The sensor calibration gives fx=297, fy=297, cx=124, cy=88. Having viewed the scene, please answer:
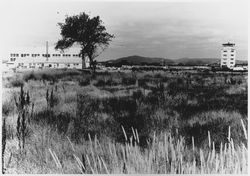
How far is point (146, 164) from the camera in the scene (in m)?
3.83

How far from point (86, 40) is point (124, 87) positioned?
1.17 m

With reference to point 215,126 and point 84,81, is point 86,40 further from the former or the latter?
point 215,126

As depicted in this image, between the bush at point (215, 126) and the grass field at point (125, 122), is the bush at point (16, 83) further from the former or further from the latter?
the bush at point (215, 126)

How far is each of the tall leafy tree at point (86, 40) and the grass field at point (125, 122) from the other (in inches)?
15.8

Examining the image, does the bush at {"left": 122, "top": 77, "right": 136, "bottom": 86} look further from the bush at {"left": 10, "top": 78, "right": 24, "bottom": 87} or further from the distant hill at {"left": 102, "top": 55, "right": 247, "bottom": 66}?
the bush at {"left": 10, "top": 78, "right": 24, "bottom": 87}

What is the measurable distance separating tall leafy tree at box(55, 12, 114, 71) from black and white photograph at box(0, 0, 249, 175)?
2 centimetres

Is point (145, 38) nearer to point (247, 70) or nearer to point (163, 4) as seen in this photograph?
point (163, 4)

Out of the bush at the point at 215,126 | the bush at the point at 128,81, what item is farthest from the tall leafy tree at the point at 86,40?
the bush at the point at 215,126

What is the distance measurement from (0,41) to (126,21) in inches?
78.3

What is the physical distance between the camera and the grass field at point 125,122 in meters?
3.87

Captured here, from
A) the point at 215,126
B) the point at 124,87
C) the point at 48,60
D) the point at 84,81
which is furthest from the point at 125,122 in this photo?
the point at 48,60

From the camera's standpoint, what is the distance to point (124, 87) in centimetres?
507

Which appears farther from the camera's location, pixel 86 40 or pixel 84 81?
pixel 86 40

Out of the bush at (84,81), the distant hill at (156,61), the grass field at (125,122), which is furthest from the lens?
the bush at (84,81)
